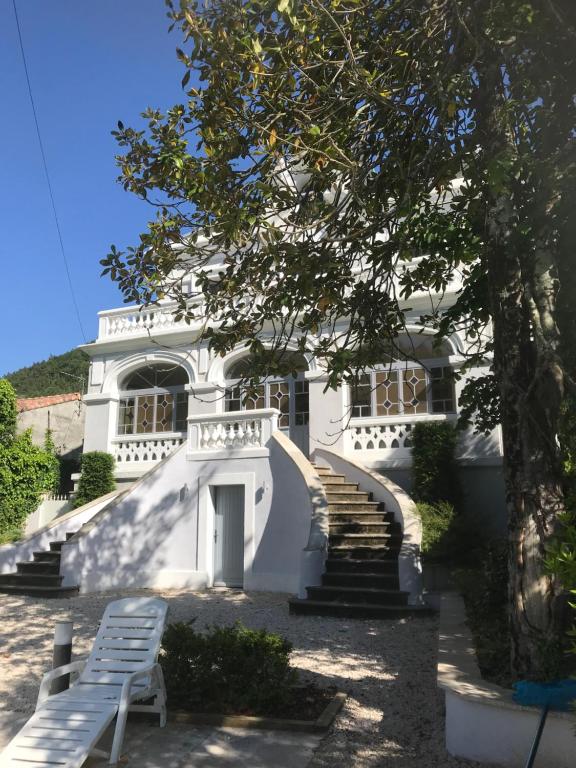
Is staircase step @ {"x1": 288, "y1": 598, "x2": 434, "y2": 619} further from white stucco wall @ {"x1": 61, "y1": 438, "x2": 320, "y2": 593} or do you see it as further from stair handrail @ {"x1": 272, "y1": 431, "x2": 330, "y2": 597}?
white stucco wall @ {"x1": 61, "y1": 438, "x2": 320, "y2": 593}

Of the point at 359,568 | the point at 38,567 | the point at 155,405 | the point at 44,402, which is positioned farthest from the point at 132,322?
the point at 359,568

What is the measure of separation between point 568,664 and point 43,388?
44.5m

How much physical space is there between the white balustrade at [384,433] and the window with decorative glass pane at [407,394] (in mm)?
356

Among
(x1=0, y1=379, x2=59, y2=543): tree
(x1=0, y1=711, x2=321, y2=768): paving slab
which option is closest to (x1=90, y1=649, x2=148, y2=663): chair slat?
(x1=0, y1=711, x2=321, y2=768): paving slab

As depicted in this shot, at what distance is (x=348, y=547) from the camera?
36.8 ft

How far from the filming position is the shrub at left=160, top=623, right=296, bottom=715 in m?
5.40

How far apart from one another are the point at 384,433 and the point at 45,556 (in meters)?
8.05

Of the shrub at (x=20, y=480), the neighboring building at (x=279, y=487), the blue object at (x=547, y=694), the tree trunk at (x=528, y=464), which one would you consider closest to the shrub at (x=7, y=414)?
the shrub at (x=20, y=480)

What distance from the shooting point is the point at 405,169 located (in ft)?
22.7

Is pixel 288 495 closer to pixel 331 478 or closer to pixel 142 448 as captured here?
pixel 331 478

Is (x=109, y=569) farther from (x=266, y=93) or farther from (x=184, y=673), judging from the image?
(x=266, y=93)

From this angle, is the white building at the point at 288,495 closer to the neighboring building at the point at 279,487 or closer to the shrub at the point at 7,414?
the neighboring building at the point at 279,487

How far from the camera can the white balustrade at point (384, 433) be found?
47.5 ft

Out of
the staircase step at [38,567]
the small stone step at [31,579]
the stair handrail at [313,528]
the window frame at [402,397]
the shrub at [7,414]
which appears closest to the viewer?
the stair handrail at [313,528]
